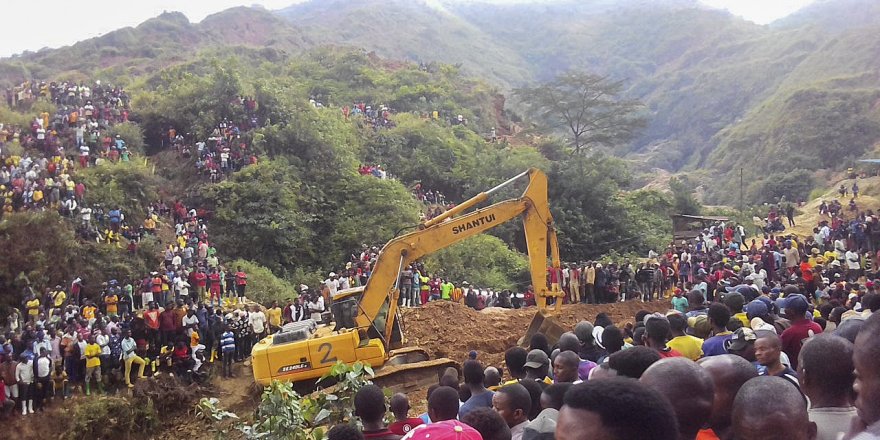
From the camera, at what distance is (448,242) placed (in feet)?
45.1

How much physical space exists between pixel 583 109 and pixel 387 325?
41872 millimetres

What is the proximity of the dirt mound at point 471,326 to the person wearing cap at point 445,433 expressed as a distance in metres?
12.3

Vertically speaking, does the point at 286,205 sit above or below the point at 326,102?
below

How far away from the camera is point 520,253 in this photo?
1296 inches

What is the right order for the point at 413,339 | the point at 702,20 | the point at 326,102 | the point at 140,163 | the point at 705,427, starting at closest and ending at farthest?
the point at 705,427 → the point at 413,339 → the point at 140,163 → the point at 326,102 → the point at 702,20

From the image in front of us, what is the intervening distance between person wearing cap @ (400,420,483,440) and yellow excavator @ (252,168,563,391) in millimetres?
9372

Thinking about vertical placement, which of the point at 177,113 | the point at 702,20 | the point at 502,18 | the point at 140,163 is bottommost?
the point at 140,163

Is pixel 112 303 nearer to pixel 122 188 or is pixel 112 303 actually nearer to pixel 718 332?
pixel 122 188

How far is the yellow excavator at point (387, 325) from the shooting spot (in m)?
12.6

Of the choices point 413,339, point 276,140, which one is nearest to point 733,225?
point 413,339

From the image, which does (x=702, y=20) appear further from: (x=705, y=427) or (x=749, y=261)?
(x=705, y=427)

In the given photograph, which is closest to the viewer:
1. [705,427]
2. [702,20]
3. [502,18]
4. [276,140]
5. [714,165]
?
[705,427]

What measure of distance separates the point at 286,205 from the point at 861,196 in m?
28.6

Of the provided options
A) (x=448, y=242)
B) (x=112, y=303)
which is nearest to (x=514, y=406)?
(x=448, y=242)
